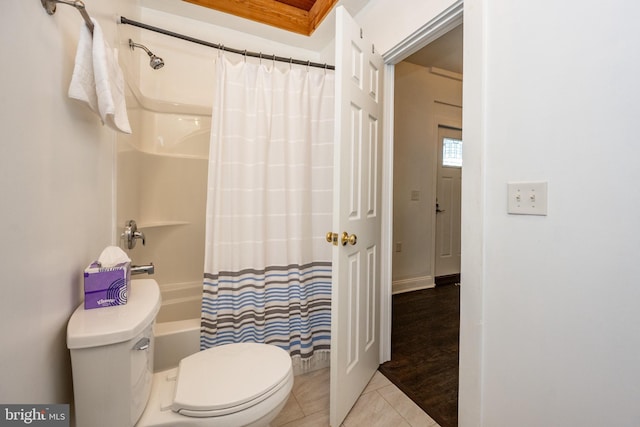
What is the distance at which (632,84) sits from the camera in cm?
70

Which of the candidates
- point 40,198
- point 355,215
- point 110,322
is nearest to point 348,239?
point 355,215

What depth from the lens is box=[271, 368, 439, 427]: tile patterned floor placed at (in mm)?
1286

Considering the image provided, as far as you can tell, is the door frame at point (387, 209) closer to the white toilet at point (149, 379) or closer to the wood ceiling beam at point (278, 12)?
the wood ceiling beam at point (278, 12)

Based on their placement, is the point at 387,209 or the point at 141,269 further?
the point at 387,209

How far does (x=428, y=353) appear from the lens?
1.88 m

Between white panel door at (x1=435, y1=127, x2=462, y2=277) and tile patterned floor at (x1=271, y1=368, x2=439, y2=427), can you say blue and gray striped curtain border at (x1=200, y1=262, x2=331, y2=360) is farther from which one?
white panel door at (x1=435, y1=127, x2=462, y2=277)

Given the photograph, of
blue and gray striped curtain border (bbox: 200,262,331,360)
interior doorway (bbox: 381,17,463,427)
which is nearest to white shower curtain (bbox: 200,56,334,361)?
blue and gray striped curtain border (bbox: 200,262,331,360)

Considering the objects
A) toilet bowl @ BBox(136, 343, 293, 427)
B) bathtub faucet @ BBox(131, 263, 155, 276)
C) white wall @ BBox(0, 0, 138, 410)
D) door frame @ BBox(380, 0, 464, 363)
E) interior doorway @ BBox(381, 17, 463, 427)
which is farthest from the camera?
interior doorway @ BBox(381, 17, 463, 427)

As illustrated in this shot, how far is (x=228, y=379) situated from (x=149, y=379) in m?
0.26

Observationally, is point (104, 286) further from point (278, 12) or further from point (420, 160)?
point (420, 160)

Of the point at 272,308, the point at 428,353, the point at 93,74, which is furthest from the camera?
the point at 428,353

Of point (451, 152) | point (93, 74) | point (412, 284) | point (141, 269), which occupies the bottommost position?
point (412, 284)

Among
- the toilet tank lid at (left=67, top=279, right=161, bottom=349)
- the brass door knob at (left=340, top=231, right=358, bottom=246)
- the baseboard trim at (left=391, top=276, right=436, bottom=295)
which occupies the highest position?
the brass door knob at (left=340, top=231, right=358, bottom=246)

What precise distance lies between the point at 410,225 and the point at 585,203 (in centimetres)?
231
